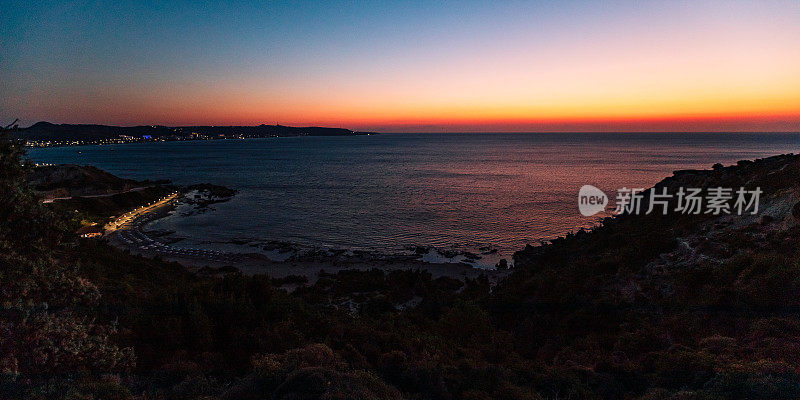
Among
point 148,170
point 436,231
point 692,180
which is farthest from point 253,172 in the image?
point 692,180

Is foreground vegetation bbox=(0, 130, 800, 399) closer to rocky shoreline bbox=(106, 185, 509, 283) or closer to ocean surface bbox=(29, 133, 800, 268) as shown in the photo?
rocky shoreline bbox=(106, 185, 509, 283)

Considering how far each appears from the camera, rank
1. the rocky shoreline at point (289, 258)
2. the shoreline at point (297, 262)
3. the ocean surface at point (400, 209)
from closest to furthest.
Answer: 1. the shoreline at point (297, 262)
2. the rocky shoreline at point (289, 258)
3. the ocean surface at point (400, 209)

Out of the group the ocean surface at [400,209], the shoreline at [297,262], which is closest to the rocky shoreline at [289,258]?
the shoreline at [297,262]

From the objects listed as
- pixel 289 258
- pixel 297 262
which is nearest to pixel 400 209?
pixel 289 258

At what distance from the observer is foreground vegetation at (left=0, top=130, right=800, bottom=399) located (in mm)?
5914

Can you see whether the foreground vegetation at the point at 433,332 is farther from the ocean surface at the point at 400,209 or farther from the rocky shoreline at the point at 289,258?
the ocean surface at the point at 400,209

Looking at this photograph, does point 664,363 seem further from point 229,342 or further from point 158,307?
point 158,307

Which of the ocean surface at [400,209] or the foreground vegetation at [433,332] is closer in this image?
the foreground vegetation at [433,332]

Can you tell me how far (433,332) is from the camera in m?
12.4

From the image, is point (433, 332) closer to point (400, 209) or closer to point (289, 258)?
point (289, 258)

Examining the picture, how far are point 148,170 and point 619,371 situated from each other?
119 metres

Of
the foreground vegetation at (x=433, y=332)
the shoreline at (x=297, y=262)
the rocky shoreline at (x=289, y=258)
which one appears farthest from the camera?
the rocky shoreline at (x=289, y=258)

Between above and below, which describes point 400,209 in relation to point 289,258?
above

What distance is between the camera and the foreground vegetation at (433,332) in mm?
5914
